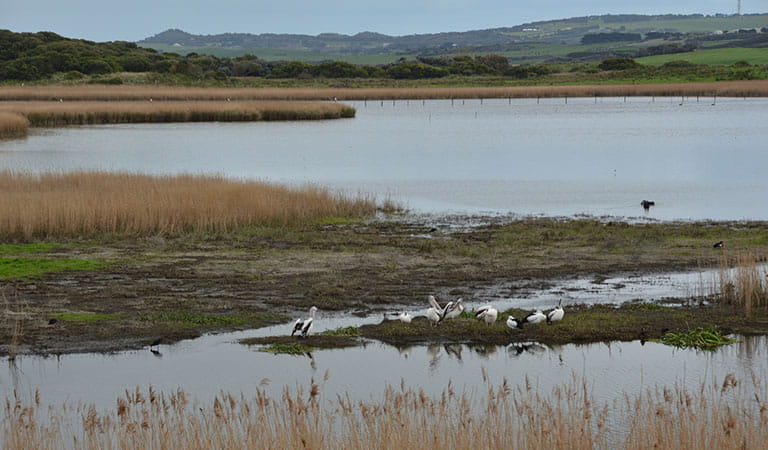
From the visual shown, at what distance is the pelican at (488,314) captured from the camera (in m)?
12.9

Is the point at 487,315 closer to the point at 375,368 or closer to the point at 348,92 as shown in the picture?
the point at 375,368

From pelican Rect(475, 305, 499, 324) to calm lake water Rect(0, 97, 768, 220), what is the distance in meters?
12.2

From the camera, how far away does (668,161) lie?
3912 cm

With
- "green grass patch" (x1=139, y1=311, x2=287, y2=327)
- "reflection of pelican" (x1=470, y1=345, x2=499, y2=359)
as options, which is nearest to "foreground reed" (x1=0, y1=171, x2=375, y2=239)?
"green grass patch" (x1=139, y1=311, x2=287, y2=327)

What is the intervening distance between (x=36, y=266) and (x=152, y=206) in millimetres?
4288

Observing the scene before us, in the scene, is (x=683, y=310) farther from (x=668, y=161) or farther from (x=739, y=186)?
(x=668, y=161)

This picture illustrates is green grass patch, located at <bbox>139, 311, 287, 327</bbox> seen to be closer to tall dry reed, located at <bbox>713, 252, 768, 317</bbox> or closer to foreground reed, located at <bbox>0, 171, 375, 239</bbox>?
tall dry reed, located at <bbox>713, 252, 768, 317</bbox>

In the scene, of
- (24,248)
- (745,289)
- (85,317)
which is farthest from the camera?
(24,248)

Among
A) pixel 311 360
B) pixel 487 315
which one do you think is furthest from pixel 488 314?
pixel 311 360

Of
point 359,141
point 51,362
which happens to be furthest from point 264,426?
point 359,141

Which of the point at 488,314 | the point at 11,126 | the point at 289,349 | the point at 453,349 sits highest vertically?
the point at 11,126

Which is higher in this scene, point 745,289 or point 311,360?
point 745,289

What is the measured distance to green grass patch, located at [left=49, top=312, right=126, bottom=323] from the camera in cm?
1344

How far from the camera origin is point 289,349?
12.4 metres
